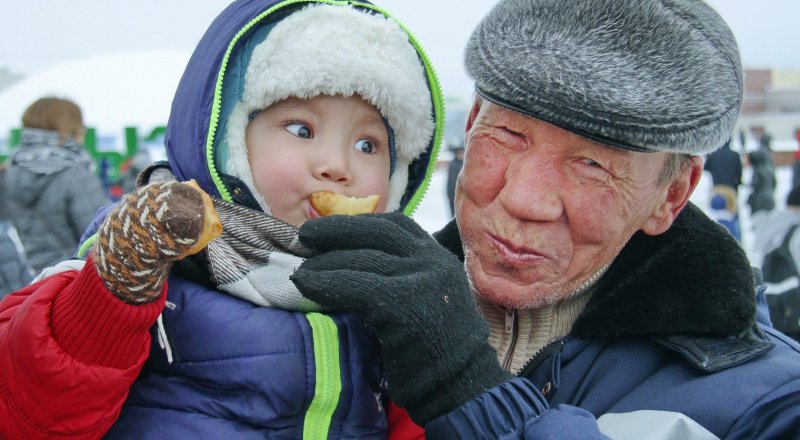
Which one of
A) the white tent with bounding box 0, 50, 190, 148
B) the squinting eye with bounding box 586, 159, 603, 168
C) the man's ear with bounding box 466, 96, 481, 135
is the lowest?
the white tent with bounding box 0, 50, 190, 148

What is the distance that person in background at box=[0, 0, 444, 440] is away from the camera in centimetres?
113

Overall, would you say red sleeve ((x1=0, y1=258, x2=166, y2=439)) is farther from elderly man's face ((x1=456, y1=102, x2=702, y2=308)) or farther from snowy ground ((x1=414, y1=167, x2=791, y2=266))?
snowy ground ((x1=414, y1=167, x2=791, y2=266))

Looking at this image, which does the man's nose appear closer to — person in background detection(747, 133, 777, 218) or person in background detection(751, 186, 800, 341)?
person in background detection(751, 186, 800, 341)

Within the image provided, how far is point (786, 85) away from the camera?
55.8m

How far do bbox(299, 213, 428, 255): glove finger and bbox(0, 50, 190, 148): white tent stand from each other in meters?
14.9

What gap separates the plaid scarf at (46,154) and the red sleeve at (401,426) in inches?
146

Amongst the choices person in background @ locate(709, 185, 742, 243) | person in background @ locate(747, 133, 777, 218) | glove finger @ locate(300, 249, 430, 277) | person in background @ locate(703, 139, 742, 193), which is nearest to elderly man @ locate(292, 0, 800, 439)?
glove finger @ locate(300, 249, 430, 277)

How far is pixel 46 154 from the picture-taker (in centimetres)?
445

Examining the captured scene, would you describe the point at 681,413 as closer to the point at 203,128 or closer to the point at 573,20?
the point at 573,20

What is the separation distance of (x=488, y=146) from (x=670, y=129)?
1.21 feet

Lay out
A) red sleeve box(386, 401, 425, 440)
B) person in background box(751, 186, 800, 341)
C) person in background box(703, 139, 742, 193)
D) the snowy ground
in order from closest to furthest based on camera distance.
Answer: red sleeve box(386, 401, 425, 440), person in background box(751, 186, 800, 341), person in background box(703, 139, 742, 193), the snowy ground

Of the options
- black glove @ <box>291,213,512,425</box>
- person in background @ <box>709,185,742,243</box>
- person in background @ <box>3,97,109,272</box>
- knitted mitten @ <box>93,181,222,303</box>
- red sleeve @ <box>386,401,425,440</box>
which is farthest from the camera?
person in background @ <box>709,185,742,243</box>

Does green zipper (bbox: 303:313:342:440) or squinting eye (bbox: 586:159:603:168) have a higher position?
squinting eye (bbox: 586:159:603:168)

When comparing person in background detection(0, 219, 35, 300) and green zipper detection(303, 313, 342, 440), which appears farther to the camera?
person in background detection(0, 219, 35, 300)
